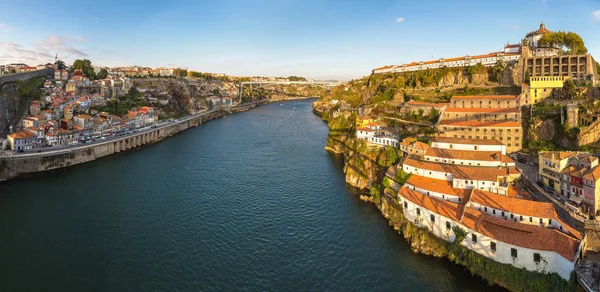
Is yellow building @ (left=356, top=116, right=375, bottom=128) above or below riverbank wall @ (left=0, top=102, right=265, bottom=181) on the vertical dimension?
above

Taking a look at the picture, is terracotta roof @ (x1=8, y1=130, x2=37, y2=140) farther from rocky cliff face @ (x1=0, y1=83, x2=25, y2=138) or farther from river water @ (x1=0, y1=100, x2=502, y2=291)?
river water @ (x1=0, y1=100, x2=502, y2=291)

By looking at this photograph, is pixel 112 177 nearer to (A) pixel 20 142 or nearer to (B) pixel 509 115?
(A) pixel 20 142

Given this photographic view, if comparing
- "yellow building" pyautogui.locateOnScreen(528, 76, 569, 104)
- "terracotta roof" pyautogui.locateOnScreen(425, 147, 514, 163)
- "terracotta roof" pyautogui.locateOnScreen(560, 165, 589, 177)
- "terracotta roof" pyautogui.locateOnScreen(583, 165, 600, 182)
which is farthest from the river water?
"yellow building" pyautogui.locateOnScreen(528, 76, 569, 104)

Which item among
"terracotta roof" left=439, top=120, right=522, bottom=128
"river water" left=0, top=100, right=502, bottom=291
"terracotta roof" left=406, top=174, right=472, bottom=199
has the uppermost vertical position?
"terracotta roof" left=439, top=120, right=522, bottom=128

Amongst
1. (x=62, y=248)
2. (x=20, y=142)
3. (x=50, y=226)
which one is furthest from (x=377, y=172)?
(x=20, y=142)

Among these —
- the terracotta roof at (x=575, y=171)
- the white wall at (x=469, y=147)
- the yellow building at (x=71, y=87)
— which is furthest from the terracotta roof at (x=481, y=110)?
the yellow building at (x=71, y=87)

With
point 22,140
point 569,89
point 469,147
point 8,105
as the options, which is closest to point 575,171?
point 469,147
